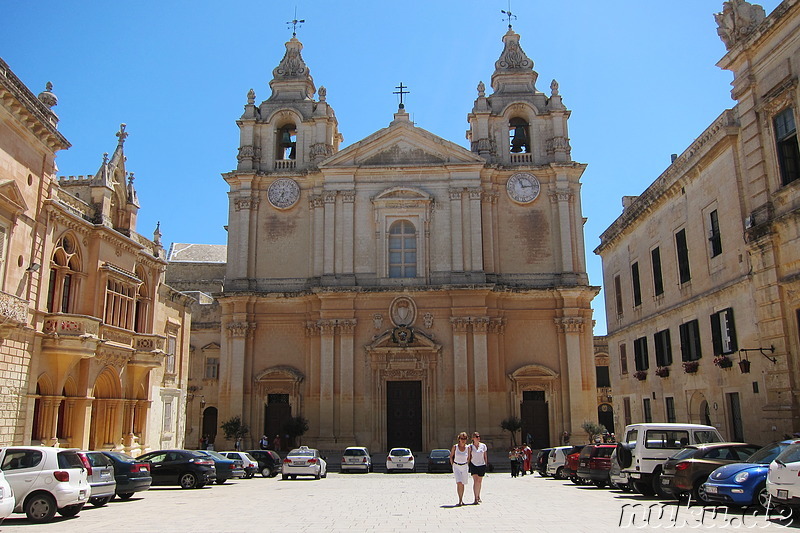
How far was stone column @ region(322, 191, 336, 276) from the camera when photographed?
36719 mm

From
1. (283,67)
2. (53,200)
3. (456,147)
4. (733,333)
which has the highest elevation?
(283,67)

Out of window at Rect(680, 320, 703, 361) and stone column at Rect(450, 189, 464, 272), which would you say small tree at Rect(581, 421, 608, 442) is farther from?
stone column at Rect(450, 189, 464, 272)

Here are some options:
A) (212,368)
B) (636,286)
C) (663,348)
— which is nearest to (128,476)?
(663,348)

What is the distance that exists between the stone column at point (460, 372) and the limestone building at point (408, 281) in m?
0.07

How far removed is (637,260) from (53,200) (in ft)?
77.2

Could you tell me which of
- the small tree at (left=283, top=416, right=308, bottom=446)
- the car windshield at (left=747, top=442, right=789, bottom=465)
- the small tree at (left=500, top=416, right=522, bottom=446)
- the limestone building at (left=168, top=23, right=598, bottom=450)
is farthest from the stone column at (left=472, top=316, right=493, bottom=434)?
the car windshield at (left=747, top=442, right=789, bottom=465)

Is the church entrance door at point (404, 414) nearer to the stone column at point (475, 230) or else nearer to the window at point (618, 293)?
the stone column at point (475, 230)

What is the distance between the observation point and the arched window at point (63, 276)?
22.9 metres

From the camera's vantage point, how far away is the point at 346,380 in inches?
1383

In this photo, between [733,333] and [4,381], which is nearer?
[4,381]

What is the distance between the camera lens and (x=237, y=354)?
A: 36.3m

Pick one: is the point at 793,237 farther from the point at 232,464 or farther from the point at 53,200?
the point at 53,200

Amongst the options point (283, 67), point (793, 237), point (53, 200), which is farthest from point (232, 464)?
point (283, 67)

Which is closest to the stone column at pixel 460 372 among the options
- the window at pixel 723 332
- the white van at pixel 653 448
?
the window at pixel 723 332
